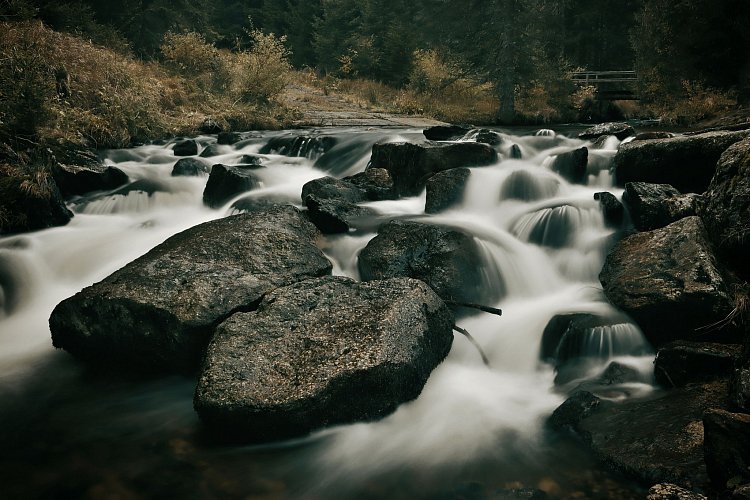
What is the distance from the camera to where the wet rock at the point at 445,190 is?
911 centimetres

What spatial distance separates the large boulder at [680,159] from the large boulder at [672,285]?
2386mm

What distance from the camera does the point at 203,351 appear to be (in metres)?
5.03

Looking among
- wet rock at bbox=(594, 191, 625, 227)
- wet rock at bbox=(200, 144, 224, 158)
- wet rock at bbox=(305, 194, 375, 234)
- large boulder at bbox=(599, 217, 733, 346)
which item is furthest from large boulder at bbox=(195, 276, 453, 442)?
wet rock at bbox=(200, 144, 224, 158)

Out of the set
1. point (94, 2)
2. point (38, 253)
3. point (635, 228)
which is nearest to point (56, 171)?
point (38, 253)

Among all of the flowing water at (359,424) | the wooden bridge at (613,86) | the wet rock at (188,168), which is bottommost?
the flowing water at (359,424)

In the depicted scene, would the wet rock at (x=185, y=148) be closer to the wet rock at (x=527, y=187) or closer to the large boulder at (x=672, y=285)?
the wet rock at (x=527, y=187)

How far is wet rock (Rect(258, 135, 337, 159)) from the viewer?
47.2 feet

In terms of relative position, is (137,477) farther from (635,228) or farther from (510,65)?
(510,65)

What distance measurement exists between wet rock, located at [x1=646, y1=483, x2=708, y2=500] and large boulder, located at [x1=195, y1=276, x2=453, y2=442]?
1.98 m

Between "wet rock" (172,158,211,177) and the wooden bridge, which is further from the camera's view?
the wooden bridge

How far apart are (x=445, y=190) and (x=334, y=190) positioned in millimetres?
1998

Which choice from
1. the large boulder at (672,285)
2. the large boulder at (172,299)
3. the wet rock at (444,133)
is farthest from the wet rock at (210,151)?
the large boulder at (672,285)

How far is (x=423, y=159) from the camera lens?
10242 mm

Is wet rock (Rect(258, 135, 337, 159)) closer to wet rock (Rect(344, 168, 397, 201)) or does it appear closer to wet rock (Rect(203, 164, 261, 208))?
wet rock (Rect(344, 168, 397, 201))
